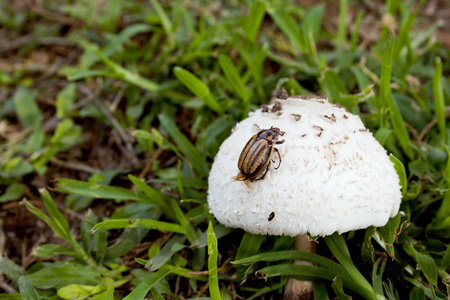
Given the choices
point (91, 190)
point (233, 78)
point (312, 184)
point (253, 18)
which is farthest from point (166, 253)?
point (253, 18)

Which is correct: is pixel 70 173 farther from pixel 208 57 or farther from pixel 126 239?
pixel 208 57

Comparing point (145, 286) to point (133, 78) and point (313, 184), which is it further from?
point (133, 78)

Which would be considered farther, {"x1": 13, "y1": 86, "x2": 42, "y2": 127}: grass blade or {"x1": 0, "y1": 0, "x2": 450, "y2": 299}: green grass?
{"x1": 13, "y1": 86, "x2": 42, "y2": 127}: grass blade

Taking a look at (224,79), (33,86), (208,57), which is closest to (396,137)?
(224,79)

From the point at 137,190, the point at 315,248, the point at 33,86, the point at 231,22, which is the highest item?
the point at 231,22

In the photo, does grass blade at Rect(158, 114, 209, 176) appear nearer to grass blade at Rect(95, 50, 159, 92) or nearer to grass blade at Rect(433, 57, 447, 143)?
grass blade at Rect(95, 50, 159, 92)

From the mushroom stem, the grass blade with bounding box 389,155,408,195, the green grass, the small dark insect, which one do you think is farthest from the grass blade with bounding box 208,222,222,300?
the grass blade with bounding box 389,155,408,195

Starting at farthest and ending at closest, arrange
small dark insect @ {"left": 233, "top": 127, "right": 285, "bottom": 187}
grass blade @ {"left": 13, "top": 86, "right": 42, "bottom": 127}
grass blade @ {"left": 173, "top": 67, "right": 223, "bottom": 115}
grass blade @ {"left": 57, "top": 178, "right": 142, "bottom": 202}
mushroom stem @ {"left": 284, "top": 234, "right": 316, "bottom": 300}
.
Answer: grass blade @ {"left": 13, "top": 86, "right": 42, "bottom": 127}
grass blade @ {"left": 173, "top": 67, "right": 223, "bottom": 115}
grass blade @ {"left": 57, "top": 178, "right": 142, "bottom": 202}
mushroom stem @ {"left": 284, "top": 234, "right": 316, "bottom": 300}
small dark insect @ {"left": 233, "top": 127, "right": 285, "bottom": 187}
